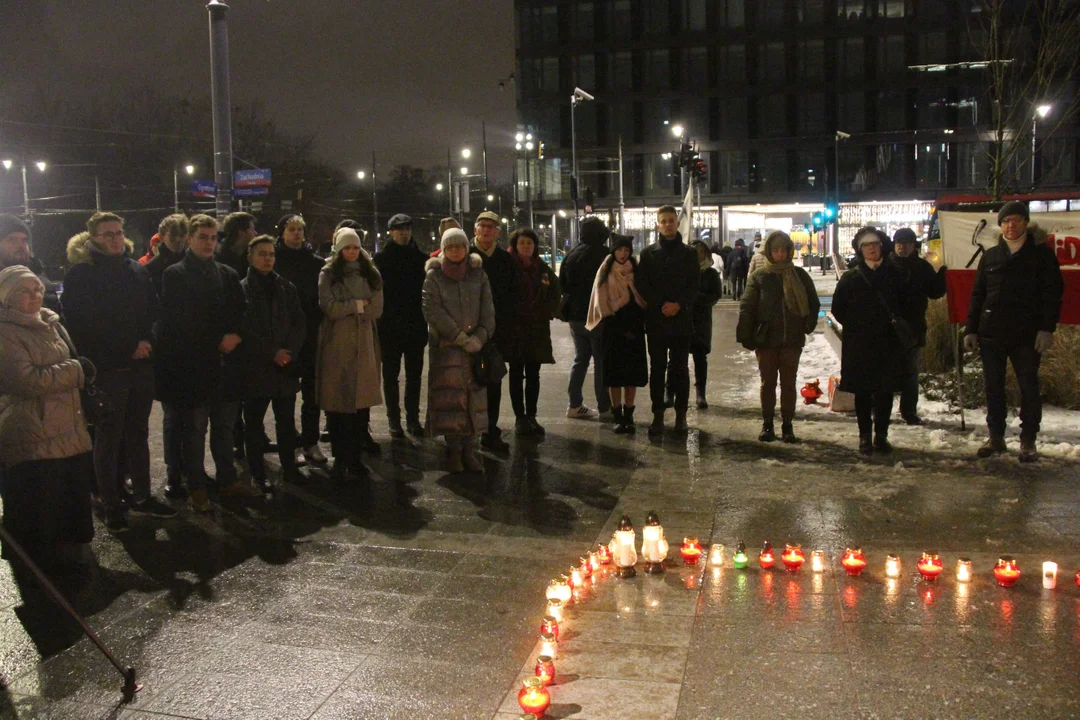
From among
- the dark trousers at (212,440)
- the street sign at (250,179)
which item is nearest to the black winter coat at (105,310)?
the dark trousers at (212,440)

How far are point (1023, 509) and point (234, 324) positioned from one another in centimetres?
556

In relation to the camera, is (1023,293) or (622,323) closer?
(1023,293)

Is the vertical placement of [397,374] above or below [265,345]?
below

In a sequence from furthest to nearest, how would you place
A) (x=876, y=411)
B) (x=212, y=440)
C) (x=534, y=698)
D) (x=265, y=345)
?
(x=876, y=411) → (x=265, y=345) → (x=212, y=440) → (x=534, y=698)

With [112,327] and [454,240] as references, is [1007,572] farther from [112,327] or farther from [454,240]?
[112,327]

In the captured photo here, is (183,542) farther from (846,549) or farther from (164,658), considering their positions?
(846,549)

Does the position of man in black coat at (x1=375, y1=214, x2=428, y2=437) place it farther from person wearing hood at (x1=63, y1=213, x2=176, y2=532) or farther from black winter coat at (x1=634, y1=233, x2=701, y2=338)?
person wearing hood at (x1=63, y1=213, x2=176, y2=532)

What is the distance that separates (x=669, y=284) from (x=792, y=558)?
424 cm

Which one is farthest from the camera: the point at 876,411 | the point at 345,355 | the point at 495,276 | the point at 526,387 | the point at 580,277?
the point at 580,277

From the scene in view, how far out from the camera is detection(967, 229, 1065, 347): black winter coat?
7.79m

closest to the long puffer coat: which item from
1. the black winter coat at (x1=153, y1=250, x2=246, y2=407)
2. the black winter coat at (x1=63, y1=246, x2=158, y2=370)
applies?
the black winter coat at (x1=153, y1=250, x2=246, y2=407)

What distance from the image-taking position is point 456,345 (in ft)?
25.9

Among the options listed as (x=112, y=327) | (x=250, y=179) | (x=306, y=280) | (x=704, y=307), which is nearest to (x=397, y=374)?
(x=306, y=280)

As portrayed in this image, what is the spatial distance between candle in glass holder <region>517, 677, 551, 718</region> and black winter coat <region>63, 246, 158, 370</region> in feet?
13.5
